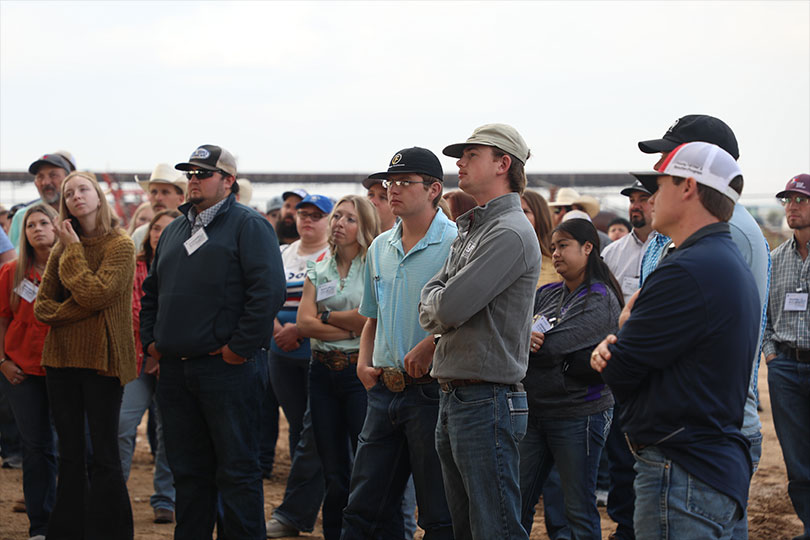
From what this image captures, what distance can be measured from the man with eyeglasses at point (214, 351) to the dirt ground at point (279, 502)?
1060 mm

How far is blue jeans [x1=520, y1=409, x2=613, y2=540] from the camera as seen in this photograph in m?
4.34

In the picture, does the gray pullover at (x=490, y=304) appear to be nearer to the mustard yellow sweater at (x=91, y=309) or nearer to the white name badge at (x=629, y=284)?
the mustard yellow sweater at (x=91, y=309)

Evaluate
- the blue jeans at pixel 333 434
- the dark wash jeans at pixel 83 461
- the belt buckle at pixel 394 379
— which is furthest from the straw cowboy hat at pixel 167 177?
the belt buckle at pixel 394 379

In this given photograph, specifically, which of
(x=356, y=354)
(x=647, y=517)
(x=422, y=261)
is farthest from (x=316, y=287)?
(x=647, y=517)

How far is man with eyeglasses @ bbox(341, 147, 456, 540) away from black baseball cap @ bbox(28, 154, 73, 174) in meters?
3.80

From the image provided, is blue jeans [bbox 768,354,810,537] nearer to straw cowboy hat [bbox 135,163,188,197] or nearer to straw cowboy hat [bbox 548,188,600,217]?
straw cowboy hat [bbox 548,188,600,217]

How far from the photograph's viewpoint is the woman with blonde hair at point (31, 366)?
210 inches

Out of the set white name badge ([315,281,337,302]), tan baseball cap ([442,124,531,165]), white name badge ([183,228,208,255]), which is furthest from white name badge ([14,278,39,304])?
tan baseball cap ([442,124,531,165])

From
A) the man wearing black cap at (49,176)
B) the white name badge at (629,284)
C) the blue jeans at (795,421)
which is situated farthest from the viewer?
the man wearing black cap at (49,176)

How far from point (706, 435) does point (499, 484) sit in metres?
1.03

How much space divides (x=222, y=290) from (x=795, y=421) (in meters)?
3.94

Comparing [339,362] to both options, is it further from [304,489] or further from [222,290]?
[304,489]

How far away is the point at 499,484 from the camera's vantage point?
3.43m

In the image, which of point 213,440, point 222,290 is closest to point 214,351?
point 222,290
